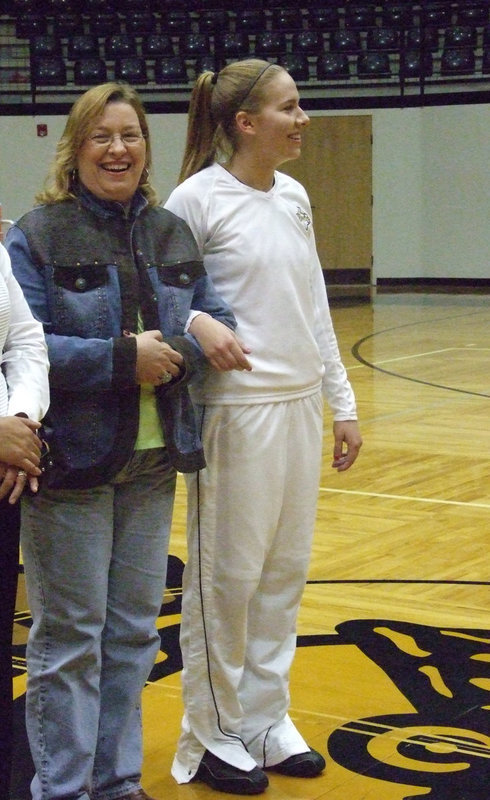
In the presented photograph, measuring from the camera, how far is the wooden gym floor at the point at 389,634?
2.62m

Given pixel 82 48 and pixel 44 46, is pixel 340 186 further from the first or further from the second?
pixel 44 46

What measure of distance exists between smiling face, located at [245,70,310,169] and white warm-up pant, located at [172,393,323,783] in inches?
21.2

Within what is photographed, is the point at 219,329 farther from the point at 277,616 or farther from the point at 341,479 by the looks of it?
the point at 341,479

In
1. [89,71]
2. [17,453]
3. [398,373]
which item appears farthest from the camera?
[89,71]

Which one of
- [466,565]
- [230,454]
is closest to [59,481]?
[230,454]

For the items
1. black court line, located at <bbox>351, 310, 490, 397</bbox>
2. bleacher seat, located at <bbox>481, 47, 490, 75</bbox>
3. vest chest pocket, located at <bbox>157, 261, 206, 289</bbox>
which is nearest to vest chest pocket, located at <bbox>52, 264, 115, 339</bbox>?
vest chest pocket, located at <bbox>157, 261, 206, 289</bbox>

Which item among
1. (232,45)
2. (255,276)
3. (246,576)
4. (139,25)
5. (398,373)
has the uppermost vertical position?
(139,25)

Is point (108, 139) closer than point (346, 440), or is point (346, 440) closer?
point (108, 139)

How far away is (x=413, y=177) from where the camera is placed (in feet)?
58.2

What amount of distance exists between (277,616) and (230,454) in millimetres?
386

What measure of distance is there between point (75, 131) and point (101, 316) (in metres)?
0.36

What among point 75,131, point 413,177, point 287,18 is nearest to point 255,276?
point 75,131

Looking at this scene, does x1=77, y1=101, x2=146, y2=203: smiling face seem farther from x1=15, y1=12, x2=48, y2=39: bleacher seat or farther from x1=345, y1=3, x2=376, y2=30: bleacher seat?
x1=15, y1=12, x2=48, y2=39: bleacher seat

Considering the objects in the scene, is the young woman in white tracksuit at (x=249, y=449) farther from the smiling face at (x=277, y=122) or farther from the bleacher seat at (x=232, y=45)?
the bleacher seat at (x=232, y=45)
